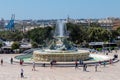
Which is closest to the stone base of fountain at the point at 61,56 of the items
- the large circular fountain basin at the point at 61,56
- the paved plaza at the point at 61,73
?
the large circular fountain basin at the point at 61,56

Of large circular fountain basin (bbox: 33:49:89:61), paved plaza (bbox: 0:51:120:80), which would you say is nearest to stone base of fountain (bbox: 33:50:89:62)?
large circular fountain basin (bbox: 33:49:89:61)

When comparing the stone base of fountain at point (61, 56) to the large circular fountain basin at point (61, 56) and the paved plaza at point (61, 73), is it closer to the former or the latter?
the large circular fountain basin at point (61, 56)

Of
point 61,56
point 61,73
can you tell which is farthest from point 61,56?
point 61,73

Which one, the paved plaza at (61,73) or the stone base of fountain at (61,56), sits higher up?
the stone base of fountain at (61,56)

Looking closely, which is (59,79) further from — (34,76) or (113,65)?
(113,65)

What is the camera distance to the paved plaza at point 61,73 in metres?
27.5

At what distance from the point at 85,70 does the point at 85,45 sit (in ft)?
118

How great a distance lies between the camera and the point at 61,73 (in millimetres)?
30172

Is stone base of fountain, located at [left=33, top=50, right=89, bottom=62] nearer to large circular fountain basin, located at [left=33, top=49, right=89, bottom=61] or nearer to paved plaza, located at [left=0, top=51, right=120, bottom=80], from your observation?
large circular fountain basin, located at [left=33, top=49, right=89, bottom=61]

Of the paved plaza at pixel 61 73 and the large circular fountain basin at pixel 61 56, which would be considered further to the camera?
the large circular fountain basin at pixel 61 56

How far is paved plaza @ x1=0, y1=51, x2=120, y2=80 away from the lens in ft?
90.3

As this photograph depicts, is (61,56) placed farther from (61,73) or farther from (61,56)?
(61,73)

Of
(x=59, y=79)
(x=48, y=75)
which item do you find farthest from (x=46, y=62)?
(x=59, y=79)

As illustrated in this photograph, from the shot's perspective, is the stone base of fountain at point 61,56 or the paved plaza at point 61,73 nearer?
the paved plaza at point 61,73
